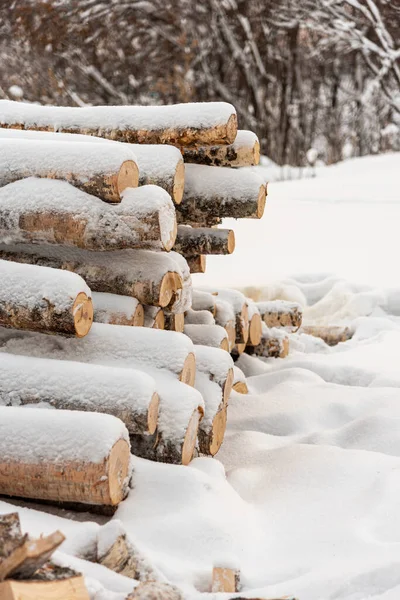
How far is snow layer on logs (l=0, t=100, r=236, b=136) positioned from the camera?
133 inches

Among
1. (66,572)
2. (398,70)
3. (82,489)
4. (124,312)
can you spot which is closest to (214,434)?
(124,312)

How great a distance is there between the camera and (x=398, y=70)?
15469mm

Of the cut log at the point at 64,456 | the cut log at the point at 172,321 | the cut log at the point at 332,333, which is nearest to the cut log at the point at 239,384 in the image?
the cut log at the point at 172,321

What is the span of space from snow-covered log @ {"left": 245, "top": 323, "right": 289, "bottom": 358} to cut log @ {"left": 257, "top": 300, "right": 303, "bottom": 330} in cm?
34

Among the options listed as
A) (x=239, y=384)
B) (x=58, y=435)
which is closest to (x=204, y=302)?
(x=239, y=384)

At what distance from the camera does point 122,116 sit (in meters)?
3.54

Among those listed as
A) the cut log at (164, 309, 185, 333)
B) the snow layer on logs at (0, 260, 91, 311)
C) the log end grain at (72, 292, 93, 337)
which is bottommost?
the cut log at (164, 309, 185, 333)

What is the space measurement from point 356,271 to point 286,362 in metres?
2.14

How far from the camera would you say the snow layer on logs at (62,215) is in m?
A: 2.90

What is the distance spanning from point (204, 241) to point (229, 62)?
14205 mm

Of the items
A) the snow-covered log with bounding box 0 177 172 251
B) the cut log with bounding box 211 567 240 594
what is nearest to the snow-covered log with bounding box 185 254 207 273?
the snow-covered log with bounding box 0 177 172 251

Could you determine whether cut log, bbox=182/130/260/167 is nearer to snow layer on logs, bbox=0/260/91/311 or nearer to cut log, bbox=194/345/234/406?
cut log, bbox=194/345/234/406

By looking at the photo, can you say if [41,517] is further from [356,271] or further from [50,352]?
[356,271]

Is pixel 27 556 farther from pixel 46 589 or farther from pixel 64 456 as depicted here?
pixel 64 456
